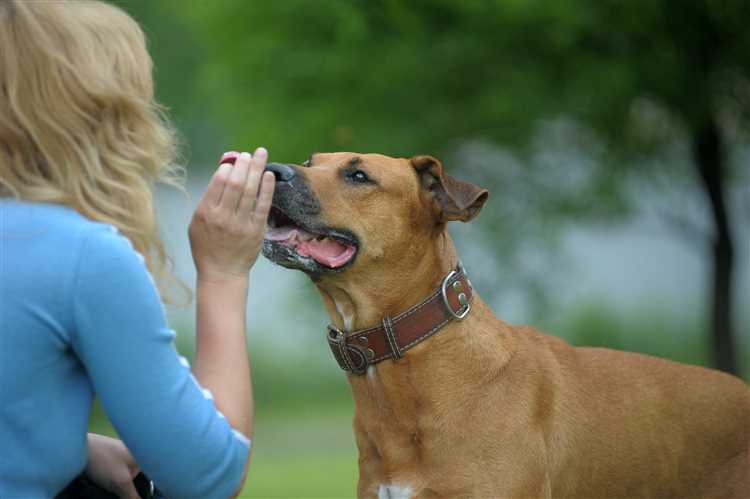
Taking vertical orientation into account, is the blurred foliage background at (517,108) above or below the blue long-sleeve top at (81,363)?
below

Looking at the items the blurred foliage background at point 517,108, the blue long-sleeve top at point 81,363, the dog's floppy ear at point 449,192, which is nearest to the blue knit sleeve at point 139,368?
the blue long-sleeve top at point 81,363

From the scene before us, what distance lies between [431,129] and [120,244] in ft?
29.3

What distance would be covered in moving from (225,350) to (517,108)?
28.1 feet

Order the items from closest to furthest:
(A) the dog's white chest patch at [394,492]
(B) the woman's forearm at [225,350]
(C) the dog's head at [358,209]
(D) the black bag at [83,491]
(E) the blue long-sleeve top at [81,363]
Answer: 1. (E) the blue long-sleeve top at [81,363]
2. (B) the woman's forearm at [225,350]
3. (D) the black bag at [83,491]
4. (A) the dog's white chest patch at [394,492]
5. (C) the dog's head at [358,209]

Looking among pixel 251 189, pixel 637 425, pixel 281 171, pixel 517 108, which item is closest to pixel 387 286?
pixel 281 171

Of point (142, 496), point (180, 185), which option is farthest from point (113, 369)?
point (142, 496)

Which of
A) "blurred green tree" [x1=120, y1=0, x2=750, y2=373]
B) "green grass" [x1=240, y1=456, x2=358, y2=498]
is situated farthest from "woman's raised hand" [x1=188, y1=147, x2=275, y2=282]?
"blurred green tree" [x1=120, y1=0, x2=750, y2=373]

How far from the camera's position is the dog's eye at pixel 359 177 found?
14.0 ft

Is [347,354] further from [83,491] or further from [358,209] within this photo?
[83,491]

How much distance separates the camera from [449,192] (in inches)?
165

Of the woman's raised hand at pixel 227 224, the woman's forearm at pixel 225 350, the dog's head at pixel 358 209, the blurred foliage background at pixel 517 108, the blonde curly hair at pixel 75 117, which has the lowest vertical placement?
the blurred foliage background at pixel 517 108

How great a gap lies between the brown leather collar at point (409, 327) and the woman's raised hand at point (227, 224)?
52.5 inches

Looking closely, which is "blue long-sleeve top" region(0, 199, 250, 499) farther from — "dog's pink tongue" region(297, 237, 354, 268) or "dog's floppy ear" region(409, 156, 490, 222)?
"dog's floppy ear" region(409, 156, 490, 222)

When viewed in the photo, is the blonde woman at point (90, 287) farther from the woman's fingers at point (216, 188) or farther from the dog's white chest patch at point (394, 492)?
the dog's white chest patch at point (394, 492)
